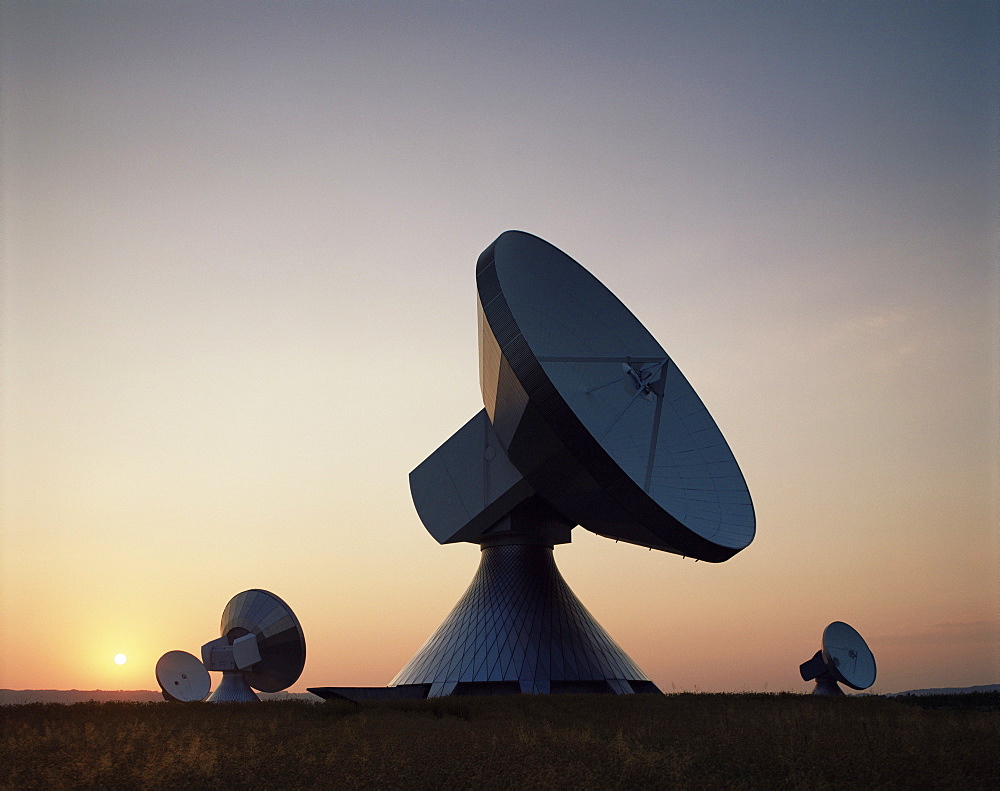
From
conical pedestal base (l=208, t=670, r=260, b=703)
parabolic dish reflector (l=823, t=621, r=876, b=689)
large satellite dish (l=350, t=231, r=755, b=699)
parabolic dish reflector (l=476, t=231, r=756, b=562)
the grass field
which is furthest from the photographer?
conical pedestal base (l=208, t=670, r=260, b=703)

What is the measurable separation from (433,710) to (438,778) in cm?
1138

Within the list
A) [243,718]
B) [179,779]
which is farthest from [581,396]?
[179,779]

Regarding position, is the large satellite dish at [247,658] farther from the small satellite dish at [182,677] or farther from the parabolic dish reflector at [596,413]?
the parabolic dish reflector at [596,413]

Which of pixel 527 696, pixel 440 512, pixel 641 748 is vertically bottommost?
pixel 527 696

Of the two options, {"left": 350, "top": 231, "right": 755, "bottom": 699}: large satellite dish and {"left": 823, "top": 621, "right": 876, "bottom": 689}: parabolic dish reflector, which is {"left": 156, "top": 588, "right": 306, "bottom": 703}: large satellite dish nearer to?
{"left": 350, "top": 231, "right": 755, "bottom": 699}: large satellite dish

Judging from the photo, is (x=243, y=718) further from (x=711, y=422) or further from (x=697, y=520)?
(x=711, y=422)

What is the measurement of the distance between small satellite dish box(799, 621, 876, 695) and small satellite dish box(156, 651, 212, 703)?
27602 millimetres

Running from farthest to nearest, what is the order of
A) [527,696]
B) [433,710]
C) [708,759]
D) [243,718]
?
1. [527,696]
2. [433,710]
3. [243,718]
4. [708,759]

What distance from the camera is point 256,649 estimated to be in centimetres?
3956

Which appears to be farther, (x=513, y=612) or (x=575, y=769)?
(x=513, y=612)

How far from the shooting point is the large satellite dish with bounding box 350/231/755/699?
24281 millimetres

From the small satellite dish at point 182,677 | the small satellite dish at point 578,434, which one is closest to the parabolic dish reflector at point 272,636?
the small satellite dish at point 182,677

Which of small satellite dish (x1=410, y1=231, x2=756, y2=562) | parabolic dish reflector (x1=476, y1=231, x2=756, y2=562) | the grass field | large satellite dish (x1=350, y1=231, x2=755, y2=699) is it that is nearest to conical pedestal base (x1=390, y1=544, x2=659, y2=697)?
large satellite dish (x1=350, y1=231, x2=755, y2=699)

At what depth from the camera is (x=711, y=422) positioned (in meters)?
31.1
